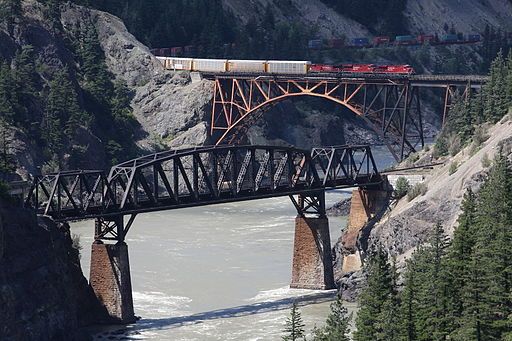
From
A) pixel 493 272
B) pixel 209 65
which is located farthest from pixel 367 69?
pixel 493 272

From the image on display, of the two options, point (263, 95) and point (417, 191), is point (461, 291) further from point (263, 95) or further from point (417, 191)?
point (263, 95)

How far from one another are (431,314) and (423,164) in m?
44.8

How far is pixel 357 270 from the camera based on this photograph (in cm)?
10400

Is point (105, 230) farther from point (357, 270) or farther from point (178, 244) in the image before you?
point (178, 244)

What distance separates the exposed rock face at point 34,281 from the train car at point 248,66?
77.1 meters

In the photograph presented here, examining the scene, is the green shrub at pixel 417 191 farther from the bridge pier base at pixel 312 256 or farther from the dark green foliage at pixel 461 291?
the dark green foliage at pixel 461 291

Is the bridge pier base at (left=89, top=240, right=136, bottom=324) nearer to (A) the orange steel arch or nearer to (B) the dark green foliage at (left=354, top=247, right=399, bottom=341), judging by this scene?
(B) the dark green foliage at (left=354, top=247, right=399, bottom=341)

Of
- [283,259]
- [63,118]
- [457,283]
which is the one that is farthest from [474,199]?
[63,118]

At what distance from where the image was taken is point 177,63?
17775 centimetres

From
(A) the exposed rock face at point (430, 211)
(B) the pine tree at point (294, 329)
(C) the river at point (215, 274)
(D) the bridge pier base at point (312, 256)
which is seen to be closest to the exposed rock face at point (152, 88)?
(C) the river at point (215, 274)

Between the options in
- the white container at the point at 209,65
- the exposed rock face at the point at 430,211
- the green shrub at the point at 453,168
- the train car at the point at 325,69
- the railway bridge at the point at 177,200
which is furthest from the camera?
→ the white container at the point at 209,65

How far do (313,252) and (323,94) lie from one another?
47672mm

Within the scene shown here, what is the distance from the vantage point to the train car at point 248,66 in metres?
168

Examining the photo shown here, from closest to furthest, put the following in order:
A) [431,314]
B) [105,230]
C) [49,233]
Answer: [431,314]
[49,233]
[105,230]
